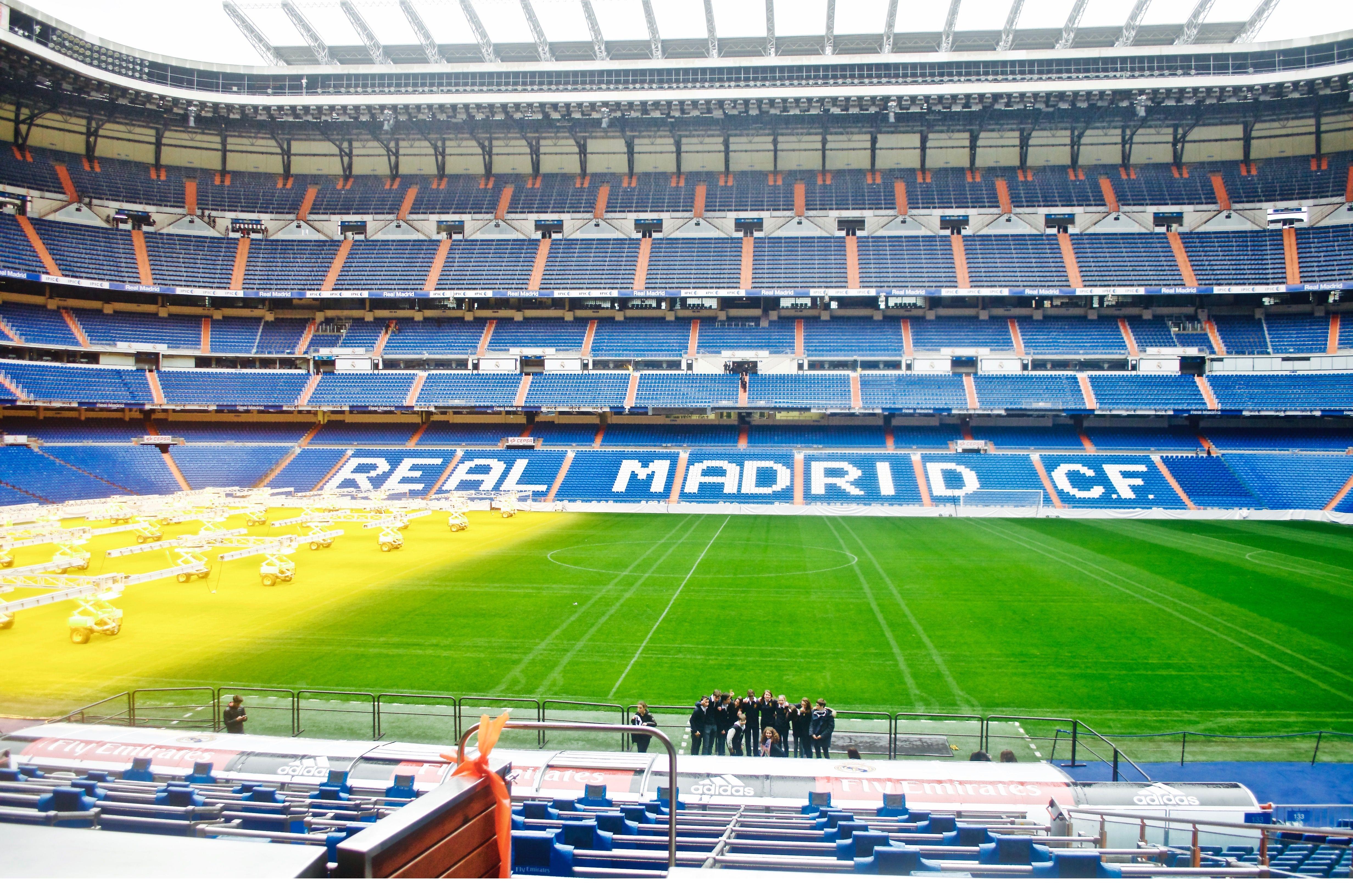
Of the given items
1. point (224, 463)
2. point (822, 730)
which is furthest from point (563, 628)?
point (224, 463)

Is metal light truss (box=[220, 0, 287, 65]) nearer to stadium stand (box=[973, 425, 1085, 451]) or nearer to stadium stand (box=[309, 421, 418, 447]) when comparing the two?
stadium stand (box=[309, 421, 418, 447])

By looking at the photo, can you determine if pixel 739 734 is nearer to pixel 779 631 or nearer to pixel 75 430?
pixel 779 631

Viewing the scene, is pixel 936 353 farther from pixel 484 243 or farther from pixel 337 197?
pixel 337 197

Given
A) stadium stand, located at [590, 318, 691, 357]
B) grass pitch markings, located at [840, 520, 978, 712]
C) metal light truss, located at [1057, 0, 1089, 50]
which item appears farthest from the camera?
stadium stand, located at [590, 318, 691, 357]

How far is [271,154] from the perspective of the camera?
6103 centimetres

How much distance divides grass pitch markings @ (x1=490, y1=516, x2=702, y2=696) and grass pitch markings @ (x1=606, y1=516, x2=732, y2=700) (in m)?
1.52

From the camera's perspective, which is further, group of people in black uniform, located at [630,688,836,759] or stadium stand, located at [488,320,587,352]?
stadium stand, located at [488,320,587,352]

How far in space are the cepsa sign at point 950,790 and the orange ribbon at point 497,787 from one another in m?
7.28

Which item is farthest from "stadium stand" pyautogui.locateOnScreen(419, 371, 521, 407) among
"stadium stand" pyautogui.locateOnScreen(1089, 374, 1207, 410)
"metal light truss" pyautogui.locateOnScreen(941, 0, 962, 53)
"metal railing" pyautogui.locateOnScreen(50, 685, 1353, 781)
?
"stadium stand" pyautogui.locateOnScreen(1089, 374, 1207, 410)

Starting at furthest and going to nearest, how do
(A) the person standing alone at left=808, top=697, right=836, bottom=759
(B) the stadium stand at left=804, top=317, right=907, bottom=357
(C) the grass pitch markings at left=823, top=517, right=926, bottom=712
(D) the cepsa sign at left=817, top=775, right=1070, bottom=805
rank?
1. (B) the stadium stand at left=804, top=317, right=907, bottom=357
2. (C) the grass pitch markings at left=823, top=517, right=926, bottom=712
3. (A) the person standing alone at left=808, top=697, right=836, bottom=759
4. (D) the cepsa sign at left=817, top=775, right=1070, bottom=805

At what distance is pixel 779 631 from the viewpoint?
60.3ft

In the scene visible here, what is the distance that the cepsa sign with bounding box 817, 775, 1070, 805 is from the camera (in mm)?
9164

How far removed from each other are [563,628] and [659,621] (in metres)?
2.55

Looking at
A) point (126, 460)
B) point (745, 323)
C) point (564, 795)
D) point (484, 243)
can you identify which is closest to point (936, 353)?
point (745, 323)
